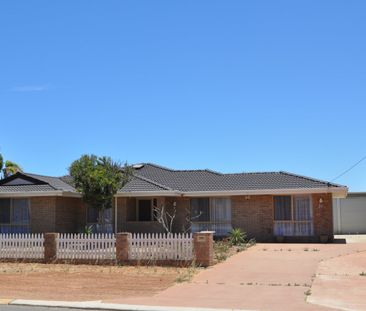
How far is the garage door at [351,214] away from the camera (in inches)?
1475

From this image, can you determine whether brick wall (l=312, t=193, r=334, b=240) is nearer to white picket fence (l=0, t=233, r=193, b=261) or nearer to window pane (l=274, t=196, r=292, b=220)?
window pane (l=274, t=196, r=292, b=220)

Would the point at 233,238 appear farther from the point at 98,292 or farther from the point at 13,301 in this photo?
the point at 13,301

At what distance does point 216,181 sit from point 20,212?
10186 millimetres

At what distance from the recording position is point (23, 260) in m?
20.1

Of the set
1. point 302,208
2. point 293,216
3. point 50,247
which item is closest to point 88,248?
point 50,247

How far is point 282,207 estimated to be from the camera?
27.8 metres

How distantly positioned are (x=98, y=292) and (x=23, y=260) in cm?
779

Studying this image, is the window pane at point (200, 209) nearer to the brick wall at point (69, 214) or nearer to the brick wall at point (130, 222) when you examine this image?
the brick wall at point (130, 222)

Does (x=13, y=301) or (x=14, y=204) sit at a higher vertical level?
(x=14, y=204)

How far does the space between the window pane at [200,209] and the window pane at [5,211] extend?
364 inches

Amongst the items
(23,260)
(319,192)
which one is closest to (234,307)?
(23,260)

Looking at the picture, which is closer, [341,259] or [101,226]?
[341,259]

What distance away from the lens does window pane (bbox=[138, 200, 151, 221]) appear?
29.0m

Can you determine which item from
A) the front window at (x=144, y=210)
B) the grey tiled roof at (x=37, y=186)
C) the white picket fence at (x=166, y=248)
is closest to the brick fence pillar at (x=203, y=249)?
the white picket fence at (x=166, y=248)
